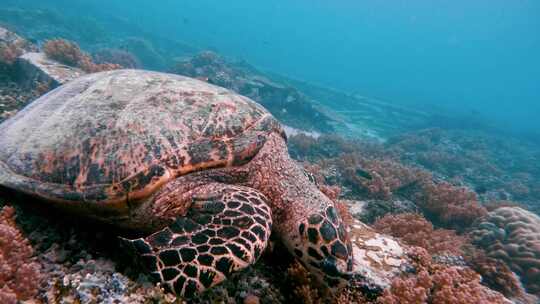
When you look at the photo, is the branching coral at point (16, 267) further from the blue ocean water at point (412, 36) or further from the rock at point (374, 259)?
the blue ocean water at point (412, 36)

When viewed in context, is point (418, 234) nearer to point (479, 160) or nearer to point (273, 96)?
point (273, 96)

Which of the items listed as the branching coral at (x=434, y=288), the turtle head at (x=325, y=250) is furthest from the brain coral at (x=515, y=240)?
the turtle head at (x=325, y=250)

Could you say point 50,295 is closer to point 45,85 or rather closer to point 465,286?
point 465,286

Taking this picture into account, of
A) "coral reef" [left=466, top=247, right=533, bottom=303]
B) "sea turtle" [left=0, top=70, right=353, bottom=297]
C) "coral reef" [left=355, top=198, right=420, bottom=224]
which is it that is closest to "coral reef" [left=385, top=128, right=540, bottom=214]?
"coral reef" [left=355, top=198, right=420, bottom=224]

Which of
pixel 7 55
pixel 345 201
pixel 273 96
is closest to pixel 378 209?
pixel 345 201

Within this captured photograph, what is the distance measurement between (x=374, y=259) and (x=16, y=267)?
3.26 metres

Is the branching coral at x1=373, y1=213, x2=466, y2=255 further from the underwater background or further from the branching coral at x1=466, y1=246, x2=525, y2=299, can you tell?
the branching coral at x1=466, y1=246, x2=525, y2=299

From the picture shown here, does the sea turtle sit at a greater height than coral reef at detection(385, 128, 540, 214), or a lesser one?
greater

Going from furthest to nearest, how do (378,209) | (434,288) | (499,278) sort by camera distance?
1. (378,209)
2. (499,278)
3. (434,288)

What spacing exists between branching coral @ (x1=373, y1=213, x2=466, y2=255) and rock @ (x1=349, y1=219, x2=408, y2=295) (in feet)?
5.07

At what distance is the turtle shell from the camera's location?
93.1 inches

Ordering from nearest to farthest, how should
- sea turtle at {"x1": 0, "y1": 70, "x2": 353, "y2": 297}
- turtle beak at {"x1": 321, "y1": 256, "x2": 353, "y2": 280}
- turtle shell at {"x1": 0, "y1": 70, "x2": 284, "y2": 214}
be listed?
sea turtle at {"x1": 0, "y1": 70, "x2": 353, "y2": 297} < turtle beak at {"x1": 321, "y1": 256, "x2": 353, "y2": 280} < turtle shell at {"x1": 0, "y1": 70, "x2": 284, "y2": 214}

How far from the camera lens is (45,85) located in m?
6.61

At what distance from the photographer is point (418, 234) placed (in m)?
5.02
